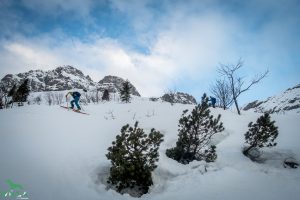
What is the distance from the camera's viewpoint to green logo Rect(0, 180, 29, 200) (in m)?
4.78

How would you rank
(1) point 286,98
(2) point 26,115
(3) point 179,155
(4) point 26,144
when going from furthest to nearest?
(1) point 286,98 → (2) point 26,115 → (3) point 179,155 → (4) point 26,144

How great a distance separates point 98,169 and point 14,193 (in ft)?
9.33

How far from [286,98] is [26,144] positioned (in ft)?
733

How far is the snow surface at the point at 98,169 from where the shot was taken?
19.2 feet

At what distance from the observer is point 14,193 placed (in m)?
4.91

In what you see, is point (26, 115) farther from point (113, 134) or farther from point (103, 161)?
point (103, 161)

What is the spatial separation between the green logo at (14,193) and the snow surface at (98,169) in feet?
0.39

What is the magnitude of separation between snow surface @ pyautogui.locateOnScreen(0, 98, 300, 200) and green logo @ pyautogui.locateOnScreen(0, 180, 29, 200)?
0.12 meters

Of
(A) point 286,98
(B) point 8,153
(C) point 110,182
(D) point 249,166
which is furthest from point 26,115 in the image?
(A) point 286,98

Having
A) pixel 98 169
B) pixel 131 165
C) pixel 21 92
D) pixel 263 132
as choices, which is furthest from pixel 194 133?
pixel 21 92

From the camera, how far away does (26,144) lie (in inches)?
320

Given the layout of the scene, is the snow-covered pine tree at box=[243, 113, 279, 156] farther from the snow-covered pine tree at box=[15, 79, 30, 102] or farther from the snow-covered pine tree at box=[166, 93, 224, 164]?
the snow-covered pine tree at box=[15, 79, 30, 102]

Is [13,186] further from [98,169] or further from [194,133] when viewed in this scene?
[194,133]

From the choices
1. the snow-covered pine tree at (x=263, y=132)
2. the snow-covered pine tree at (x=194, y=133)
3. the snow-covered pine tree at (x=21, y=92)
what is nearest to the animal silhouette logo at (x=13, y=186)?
the snow-covered pine tree at (x=194, y=133)
